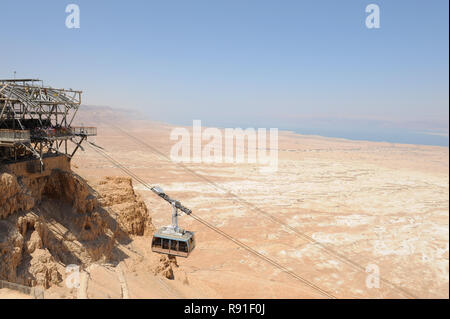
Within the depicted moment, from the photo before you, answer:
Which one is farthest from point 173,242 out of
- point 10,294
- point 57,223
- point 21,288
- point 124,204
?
point 10,294

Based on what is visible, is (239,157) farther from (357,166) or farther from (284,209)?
(284,209)

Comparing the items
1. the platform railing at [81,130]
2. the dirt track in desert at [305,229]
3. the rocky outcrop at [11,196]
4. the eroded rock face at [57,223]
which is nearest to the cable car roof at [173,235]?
the dirt track in desert at [305,229]

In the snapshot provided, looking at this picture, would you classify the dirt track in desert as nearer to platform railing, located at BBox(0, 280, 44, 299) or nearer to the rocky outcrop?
platform railing, located at BBox(0, 280, 44, 299)

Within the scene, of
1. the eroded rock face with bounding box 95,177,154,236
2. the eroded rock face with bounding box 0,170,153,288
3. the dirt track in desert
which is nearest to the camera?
the eroded rock face with bounding box 0,170,153,288

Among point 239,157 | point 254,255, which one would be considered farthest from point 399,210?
point 239,157

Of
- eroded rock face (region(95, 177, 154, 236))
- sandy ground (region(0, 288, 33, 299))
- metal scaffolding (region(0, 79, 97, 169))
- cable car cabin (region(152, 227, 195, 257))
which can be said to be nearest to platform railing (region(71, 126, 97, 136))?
metal scaffolding (region(0, 79, 97, 169))

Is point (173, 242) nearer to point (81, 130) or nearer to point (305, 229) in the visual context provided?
point (81, 130)
